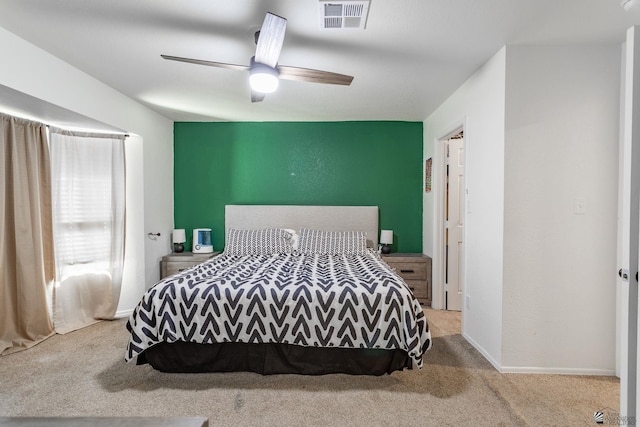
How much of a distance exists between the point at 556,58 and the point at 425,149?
6.86 feet

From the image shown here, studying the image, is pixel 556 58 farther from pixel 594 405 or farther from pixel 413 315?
pixel 594 405

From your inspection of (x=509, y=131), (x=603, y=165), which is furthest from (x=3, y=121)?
(x=603, y=165)

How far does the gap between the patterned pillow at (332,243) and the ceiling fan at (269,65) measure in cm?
198

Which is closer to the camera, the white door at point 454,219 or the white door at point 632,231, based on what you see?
the white door at point 632,231

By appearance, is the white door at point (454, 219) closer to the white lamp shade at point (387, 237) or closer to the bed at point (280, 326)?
the white lamp shade at point (387, 237)

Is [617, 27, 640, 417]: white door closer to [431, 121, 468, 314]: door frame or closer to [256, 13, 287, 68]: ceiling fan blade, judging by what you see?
[256, 13, 287, 68]: ceiling fan blade

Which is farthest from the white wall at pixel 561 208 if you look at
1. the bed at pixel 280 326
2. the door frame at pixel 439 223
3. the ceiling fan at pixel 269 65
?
the door frame at pixel 439 223

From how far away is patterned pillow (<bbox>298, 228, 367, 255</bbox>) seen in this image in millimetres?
4117

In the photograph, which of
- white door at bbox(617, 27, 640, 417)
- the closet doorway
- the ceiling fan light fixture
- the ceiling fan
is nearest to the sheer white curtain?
the ceiling fan

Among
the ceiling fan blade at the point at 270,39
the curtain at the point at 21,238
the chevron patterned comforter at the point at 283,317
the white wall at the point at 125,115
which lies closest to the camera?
the ceiling fan blade at the point at 270,39

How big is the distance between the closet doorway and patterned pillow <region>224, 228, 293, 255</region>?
6.03 feet

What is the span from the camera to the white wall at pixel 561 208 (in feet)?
8.16

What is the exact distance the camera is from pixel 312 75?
2471 mm

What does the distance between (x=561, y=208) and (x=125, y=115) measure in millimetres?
3984
